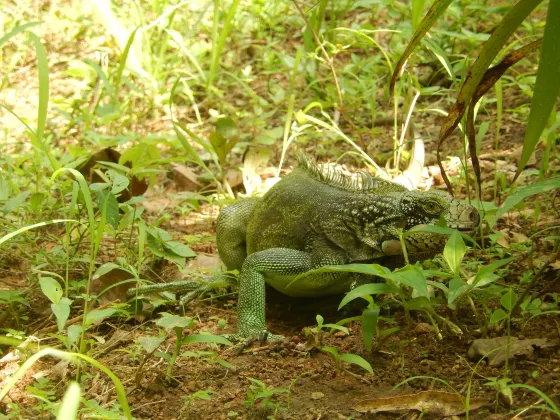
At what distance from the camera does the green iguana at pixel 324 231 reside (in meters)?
4.68

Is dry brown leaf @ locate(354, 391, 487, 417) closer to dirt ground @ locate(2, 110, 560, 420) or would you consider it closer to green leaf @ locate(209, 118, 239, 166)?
dirt ground @ locate(2, 110, 560, 420)

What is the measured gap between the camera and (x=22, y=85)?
10.4 meters

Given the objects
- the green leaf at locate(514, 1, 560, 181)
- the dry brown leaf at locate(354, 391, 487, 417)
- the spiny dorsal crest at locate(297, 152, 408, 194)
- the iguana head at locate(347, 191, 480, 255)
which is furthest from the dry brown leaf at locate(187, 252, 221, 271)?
the green leaf at locate(514, 1, 560, 181)

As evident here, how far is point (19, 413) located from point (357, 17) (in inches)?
314

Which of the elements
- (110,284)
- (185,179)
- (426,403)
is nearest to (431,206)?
(426,403)

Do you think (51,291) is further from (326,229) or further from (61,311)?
(326,229)

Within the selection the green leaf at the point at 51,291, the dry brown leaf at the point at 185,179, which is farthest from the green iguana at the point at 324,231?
the dry brown leaf at the point at 185,179

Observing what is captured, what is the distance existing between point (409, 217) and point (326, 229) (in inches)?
24.1

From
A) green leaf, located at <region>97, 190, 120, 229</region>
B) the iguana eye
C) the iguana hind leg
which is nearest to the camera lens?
the iguana eye

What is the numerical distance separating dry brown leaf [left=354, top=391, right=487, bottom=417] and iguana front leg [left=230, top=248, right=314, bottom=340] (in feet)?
4.10

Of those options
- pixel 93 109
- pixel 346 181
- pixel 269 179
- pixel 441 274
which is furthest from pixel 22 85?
pixel 441 274

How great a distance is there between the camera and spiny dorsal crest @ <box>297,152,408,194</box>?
5180mm

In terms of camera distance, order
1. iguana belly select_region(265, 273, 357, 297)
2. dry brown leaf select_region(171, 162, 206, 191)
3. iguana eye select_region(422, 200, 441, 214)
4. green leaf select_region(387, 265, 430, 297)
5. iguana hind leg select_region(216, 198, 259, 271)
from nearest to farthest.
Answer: green leaf select_region(387, 265, 430, 297) → iguana eye select_region(422, 200, 441, 214) → iguana belly select_region(265, 273, 357, 297) → iguana hind leg select_region(216, 198, 259, 271) → dry brown leaf select_region(171, 162, 206, 191)

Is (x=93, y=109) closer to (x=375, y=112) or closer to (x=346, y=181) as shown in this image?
(x=375, y=112)
